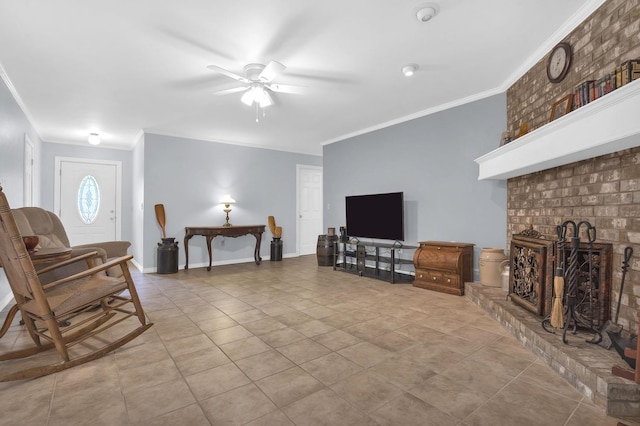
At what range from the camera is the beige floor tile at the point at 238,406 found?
1.50 meters

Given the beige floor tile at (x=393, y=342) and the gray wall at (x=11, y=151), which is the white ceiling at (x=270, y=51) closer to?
the gray wall at (x=11, y=151)

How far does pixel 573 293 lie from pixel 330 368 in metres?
1.65

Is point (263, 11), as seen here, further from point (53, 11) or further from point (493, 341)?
point (493, 341)

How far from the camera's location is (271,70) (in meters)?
2.75

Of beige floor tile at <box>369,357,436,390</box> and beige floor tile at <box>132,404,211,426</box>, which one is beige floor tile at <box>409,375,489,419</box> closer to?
beige floor tile at <box>369,357,436,390</box>

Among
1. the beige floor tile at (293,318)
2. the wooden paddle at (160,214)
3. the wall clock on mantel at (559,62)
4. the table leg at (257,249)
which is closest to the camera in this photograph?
the wall clock on mantel at (559,62)

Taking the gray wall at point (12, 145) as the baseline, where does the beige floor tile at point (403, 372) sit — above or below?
below

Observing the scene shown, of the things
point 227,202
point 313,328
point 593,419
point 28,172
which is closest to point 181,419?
point 313,328

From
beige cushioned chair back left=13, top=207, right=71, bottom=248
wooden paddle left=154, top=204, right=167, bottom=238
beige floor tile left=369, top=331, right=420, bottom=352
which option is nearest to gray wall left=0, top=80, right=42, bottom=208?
beige cushioned chair back left=13, top=207, right=71, bottom=248

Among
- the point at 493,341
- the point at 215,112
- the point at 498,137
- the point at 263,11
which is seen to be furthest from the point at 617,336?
the point at 215,112

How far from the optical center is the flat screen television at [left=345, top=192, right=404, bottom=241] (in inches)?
182

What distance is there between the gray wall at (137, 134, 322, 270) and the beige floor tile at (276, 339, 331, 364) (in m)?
3.98

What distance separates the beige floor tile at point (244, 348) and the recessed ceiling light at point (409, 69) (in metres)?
2.85

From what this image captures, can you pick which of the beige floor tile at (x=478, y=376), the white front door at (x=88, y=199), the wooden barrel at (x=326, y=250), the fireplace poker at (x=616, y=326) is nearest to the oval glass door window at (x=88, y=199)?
the white front door at (x=88, y=199)
